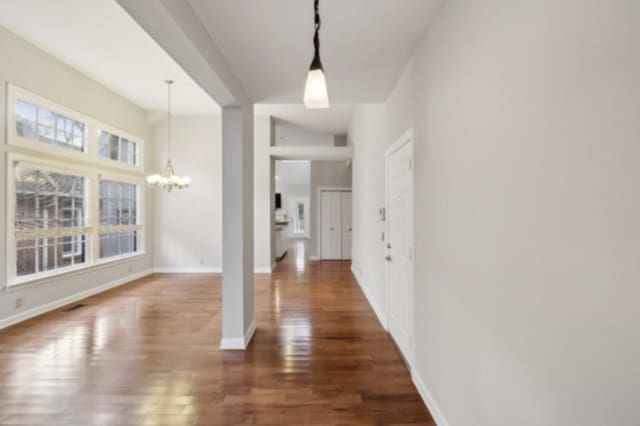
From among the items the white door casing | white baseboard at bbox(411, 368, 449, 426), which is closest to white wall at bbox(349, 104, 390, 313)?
white baseboard at bbox(411, 368, 449, 426)

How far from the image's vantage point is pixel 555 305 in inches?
38.7

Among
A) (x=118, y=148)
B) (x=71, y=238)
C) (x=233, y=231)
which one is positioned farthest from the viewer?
(x=118, y=148)

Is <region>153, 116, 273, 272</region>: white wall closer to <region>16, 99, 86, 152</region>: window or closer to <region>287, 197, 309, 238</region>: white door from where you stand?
<region>16, 99, 86, 152</region>: window

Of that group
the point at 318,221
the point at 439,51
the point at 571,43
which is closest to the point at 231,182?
the point at 439,51

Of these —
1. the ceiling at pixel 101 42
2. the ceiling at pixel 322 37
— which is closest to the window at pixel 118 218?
the ceiling at pixel 101 42

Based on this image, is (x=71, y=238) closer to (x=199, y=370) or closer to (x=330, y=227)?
(x=199, y=370)

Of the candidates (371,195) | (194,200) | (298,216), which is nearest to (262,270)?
(194,200)

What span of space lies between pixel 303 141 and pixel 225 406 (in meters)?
7.57

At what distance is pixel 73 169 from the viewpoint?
4656 millimetres

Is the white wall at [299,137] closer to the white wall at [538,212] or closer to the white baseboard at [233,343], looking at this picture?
the white baseboard at [233,343]

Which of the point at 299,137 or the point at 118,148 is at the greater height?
the point at 299,137

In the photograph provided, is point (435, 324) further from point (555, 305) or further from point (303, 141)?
point (303, 141)

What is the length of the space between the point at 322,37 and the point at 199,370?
2996 mm

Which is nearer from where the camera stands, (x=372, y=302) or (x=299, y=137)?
(x=372, y=302)
